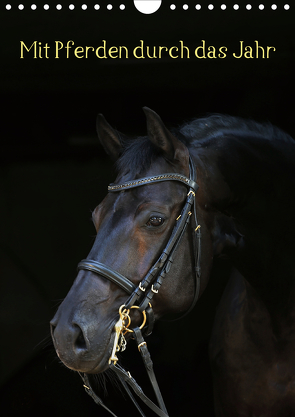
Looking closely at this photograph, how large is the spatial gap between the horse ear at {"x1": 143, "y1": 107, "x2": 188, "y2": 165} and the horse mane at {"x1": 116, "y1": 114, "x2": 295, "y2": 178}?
2.1 inches

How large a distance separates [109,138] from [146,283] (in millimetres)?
861

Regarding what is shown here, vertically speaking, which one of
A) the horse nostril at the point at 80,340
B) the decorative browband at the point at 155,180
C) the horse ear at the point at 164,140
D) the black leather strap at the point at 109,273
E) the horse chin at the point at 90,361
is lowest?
the horse chin at the point at 90,361

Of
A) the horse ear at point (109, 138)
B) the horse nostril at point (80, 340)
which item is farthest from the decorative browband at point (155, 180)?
the horse nostril at point (80, 340)

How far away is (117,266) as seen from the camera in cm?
192

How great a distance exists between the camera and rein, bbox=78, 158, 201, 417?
6.23 ft

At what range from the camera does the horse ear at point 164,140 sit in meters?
2.02

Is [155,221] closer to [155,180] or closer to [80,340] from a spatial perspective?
[155,180]

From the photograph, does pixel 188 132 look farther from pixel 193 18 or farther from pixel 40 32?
pixel 40 32

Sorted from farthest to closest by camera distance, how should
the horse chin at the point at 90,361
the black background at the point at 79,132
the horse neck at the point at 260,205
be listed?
the black background at the point at 79,132, the horse neck at the point at 260,205, the horse chin at the point at 90,361

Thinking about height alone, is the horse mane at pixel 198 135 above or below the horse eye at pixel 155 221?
above

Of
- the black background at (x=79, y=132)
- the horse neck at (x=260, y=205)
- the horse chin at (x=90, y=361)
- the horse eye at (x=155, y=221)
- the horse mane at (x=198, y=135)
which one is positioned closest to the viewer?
the horse chin at (x=90, y=361)

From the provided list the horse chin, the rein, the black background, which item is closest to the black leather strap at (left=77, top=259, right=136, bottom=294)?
the rein

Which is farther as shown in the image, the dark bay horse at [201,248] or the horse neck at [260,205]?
the horse neck at [260,205]

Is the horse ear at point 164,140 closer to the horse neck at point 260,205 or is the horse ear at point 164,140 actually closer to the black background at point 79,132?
the horse neck at point 260,205
